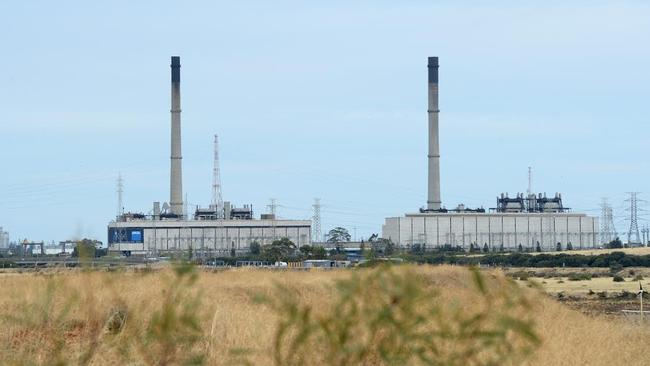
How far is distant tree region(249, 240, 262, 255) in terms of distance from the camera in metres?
134

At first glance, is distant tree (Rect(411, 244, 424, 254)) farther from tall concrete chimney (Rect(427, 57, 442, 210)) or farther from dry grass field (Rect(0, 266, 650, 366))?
dry grass field (Rect(0, 266, 650, 366))

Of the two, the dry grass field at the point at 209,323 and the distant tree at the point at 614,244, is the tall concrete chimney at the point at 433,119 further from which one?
the dry grass field at the point at 209,323

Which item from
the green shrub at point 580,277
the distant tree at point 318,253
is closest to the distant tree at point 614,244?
the distant tree at point 318,253

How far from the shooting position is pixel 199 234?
14275 centimetres

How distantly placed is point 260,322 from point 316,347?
789 centimetres

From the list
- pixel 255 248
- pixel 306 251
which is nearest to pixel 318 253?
pixel 306 251

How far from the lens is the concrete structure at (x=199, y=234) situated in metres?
141

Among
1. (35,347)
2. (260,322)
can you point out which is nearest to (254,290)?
(260,322)

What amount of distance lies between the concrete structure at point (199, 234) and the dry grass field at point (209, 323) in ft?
376

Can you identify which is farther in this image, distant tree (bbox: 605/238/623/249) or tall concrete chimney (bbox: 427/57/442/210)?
distant tree (bbox: 605/238/623/249)

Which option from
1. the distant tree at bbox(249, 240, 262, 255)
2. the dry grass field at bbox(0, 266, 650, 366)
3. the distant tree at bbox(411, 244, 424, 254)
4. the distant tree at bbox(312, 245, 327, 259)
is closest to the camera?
the dry grass field at bbox(0, 266, 650, 366)

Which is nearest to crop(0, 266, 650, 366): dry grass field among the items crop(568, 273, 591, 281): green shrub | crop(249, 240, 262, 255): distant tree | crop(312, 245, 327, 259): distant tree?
crop(568, 273, 591, 281): green shrub

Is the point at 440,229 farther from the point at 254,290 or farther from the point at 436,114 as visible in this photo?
→ the point at 254,290

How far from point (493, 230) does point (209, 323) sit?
12962 cm
